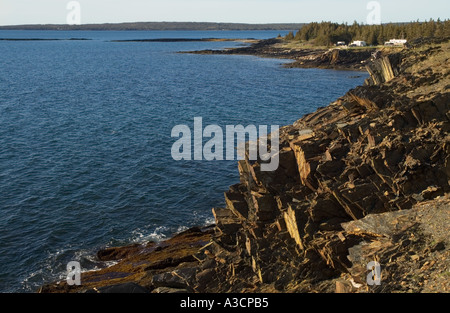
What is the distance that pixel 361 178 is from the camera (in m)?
25.5

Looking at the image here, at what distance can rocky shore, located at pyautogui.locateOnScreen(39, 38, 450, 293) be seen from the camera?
20.8 meters

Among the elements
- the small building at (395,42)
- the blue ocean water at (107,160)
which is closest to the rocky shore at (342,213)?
the blue ocean water at (107,160)

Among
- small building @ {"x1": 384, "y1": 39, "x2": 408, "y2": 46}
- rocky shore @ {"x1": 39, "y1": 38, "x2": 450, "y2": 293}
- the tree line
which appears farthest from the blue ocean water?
small building @ {"x1": 384, "y1": 39, "x2": 408, "y2": 46}

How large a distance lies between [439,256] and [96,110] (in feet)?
233

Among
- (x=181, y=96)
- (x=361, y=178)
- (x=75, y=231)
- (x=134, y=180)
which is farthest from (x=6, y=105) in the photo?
(x=361, y=178)

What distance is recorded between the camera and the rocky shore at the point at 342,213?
20.8 m

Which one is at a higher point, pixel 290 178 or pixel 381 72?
pixel 381 72

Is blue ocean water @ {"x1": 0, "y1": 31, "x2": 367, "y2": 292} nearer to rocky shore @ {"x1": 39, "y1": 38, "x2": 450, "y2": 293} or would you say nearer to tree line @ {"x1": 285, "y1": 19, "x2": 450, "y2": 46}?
rocky shore @ {"x1": 39, "y1": 38, "x2": 450, "y2": 293}

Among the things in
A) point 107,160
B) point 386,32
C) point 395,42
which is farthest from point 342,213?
point 386,32

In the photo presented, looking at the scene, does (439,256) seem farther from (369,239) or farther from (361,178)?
(361,178)

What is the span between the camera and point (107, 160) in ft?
172

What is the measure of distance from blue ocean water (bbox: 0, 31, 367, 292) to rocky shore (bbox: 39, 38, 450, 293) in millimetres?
5867

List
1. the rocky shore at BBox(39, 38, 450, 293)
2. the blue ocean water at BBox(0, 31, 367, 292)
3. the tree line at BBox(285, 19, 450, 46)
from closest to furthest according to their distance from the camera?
1. the rocky shore at BBox(39, 38, 450, 293)
2. the blue ocean water at BBox(0, 31, 367, 292)
3. the tree line at BBox(285, 19, 450, 46)
